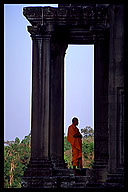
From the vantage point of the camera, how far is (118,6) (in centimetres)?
2567

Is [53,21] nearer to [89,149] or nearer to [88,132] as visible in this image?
[89,149]

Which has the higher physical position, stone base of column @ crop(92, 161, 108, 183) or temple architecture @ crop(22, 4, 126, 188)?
temple architecture @ crop(22, 4, 126, 188)

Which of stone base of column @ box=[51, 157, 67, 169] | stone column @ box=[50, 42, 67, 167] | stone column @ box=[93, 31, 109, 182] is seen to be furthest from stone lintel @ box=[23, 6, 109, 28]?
stone base of column @ box=[51, 157, 67, 169]

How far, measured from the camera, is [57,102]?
138 feet

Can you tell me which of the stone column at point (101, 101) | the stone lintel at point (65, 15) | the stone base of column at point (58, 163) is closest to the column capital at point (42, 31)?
the stone lintel at point (65, 15)

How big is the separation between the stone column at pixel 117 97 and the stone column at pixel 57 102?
52.8 ft

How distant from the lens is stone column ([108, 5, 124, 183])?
25.4m

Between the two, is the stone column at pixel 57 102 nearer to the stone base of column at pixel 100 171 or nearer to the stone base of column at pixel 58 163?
the stone base of column at pixel 58 163

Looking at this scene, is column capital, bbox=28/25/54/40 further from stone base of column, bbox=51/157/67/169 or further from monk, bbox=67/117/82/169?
stone base of column, bbox=51/157/67/169

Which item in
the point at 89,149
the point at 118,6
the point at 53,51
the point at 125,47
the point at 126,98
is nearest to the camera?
the point at 126,98

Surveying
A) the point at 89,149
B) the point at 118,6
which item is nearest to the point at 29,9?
the point at 118,6

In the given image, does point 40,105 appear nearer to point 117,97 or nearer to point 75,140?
point 75,140

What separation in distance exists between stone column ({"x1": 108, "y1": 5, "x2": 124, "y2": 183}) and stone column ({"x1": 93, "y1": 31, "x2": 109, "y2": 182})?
1016 centimetres

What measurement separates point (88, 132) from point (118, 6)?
168m
